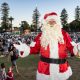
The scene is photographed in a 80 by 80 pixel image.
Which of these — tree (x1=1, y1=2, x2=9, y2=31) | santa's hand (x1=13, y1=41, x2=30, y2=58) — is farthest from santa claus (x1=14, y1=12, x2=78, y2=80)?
tree (x1=1, y1=2, x2=9, y2=31)

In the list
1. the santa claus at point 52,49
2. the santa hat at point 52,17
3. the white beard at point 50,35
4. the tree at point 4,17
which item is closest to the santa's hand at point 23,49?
the santa claus at point 52,49

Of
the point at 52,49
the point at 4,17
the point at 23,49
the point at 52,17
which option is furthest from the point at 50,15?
the point at 4,17

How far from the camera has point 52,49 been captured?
6387mm

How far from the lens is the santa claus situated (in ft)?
20.7

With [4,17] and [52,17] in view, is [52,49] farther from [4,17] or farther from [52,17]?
[4,17]

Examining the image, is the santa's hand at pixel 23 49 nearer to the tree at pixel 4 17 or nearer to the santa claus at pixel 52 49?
the santa claus at pixel 52 49

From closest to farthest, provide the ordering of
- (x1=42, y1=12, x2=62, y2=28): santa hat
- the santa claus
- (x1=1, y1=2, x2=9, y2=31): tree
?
the santa claus, (x1=42, y1=12, x2=62, y2=28): santa hat, (x1=1, y1=2, x2=9, y2=31): tree

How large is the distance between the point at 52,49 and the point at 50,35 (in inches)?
13.8

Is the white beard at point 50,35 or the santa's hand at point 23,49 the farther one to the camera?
the santa's hand at point 23,49

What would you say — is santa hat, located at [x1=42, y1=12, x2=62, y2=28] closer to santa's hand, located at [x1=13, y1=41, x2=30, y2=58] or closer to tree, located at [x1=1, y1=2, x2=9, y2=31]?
santa's hand, located at [x1=13, y1=41, x2=30, y2=58]

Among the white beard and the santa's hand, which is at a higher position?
the white beard

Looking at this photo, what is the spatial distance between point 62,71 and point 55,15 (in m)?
1.15

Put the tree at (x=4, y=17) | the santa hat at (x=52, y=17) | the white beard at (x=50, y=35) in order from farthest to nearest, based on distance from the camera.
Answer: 1. the tree at (x=4, y=17)
2. the santa hat at (x=52, y=17)
3. the white beard at (x=50, y=35)

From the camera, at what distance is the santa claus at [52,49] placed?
6.32 metres
